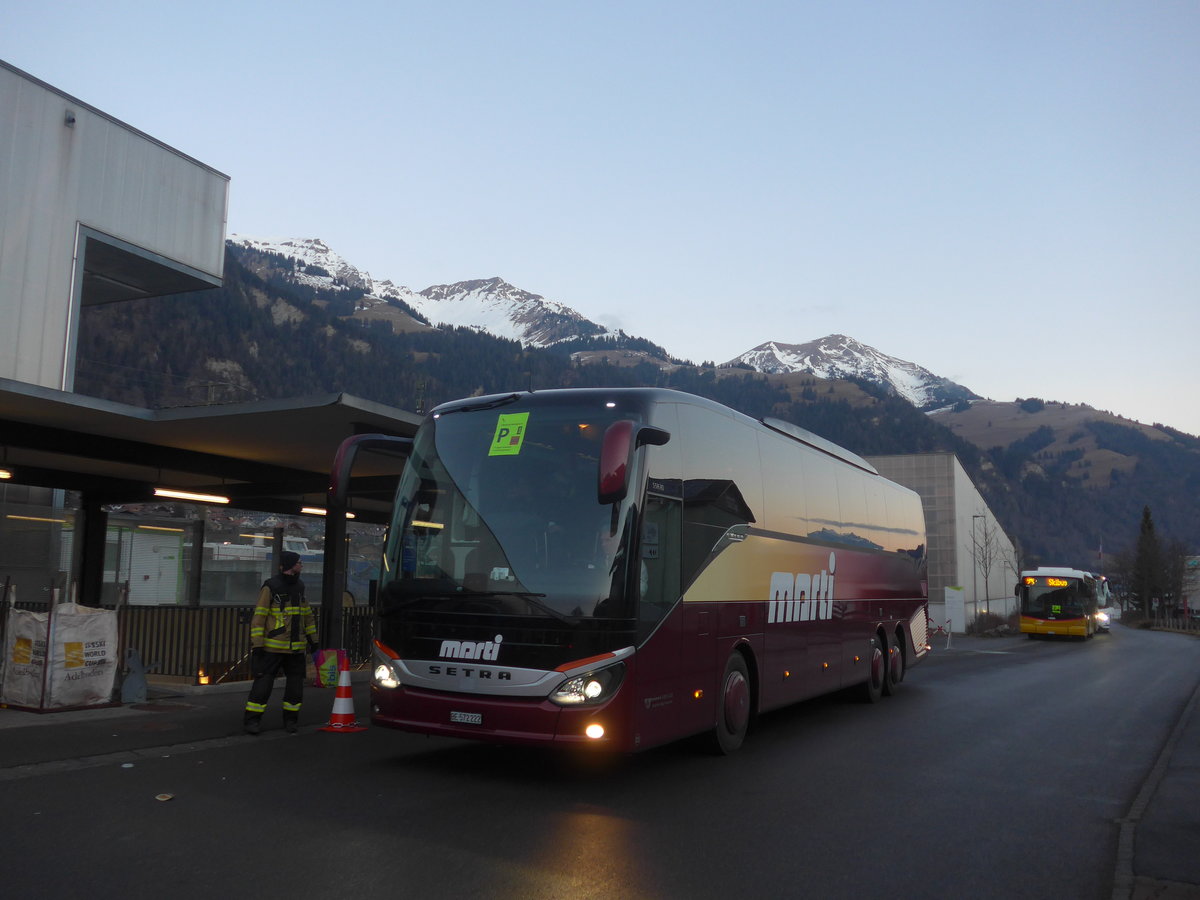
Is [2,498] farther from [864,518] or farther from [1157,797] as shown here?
[1157,797]

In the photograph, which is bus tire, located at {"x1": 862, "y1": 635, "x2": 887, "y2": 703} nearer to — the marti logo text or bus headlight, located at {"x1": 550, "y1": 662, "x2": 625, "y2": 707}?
the marti logo text

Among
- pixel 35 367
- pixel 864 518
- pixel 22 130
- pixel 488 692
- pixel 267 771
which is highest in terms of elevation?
pixel 22 130

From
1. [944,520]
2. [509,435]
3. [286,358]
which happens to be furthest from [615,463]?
[286,358]

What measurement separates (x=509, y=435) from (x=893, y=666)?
9.89 metres

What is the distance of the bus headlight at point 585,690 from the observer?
24.2 feet

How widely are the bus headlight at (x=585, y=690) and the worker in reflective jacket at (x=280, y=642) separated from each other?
12.0 ft

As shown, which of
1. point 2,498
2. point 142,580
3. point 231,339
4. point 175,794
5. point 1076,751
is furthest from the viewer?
point 231,339

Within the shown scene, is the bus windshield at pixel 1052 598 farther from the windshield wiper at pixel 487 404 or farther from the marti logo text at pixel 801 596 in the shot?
the windshield wiper at pixel 487 404

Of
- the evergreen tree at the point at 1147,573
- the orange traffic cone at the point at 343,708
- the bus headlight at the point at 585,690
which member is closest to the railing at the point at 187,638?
the orange traffic cone at the point at 343,708

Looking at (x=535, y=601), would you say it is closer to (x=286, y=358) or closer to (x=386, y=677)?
(x=386, y=677)

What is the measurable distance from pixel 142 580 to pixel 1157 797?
26.6 meters

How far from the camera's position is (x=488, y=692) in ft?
24.9

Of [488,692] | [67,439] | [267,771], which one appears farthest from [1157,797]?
[67,439]

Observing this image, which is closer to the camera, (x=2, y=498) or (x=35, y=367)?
(x=35, y=367)
